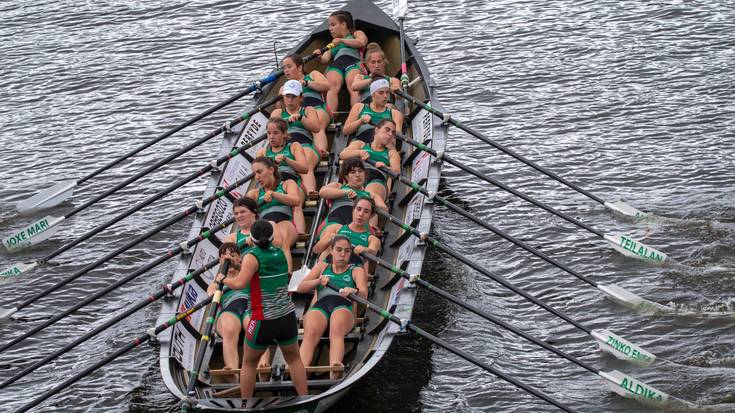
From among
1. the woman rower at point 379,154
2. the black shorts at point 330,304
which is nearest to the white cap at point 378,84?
the woman rower at point 379,154

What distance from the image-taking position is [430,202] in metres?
14.6

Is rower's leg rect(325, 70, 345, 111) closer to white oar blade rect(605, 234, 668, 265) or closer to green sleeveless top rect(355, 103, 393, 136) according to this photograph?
green sleeveless top rect(355, 103, 393, 136)

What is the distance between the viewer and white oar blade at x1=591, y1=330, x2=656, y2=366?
13438 millimetres

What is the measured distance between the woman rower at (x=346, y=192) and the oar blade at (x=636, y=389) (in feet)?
12.4

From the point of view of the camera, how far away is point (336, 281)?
12.8 meters

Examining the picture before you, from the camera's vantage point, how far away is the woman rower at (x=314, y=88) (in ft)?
55.2

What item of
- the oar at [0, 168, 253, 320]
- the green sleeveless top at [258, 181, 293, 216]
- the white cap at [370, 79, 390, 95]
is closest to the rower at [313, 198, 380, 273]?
the green sleeveless top at [258, 181, 293, 216]

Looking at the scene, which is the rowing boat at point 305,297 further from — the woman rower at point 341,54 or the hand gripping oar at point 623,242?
the woman rower at point 341,54

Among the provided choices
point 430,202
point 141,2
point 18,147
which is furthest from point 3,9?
point 430,202

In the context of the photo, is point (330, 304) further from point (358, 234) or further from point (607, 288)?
point (607, 288)

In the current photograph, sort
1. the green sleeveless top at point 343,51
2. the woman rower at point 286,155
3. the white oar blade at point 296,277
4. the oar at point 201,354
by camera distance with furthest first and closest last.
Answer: the green sleeveless top at point 343,51, the woman rower at point 286,155, the white oar blade at point 296,277, the oar at point 201,354

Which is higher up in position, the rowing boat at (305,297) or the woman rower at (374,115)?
the woman rower at (374,115)

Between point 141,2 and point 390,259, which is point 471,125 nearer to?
point 390,259

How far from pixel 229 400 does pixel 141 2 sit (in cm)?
1851
